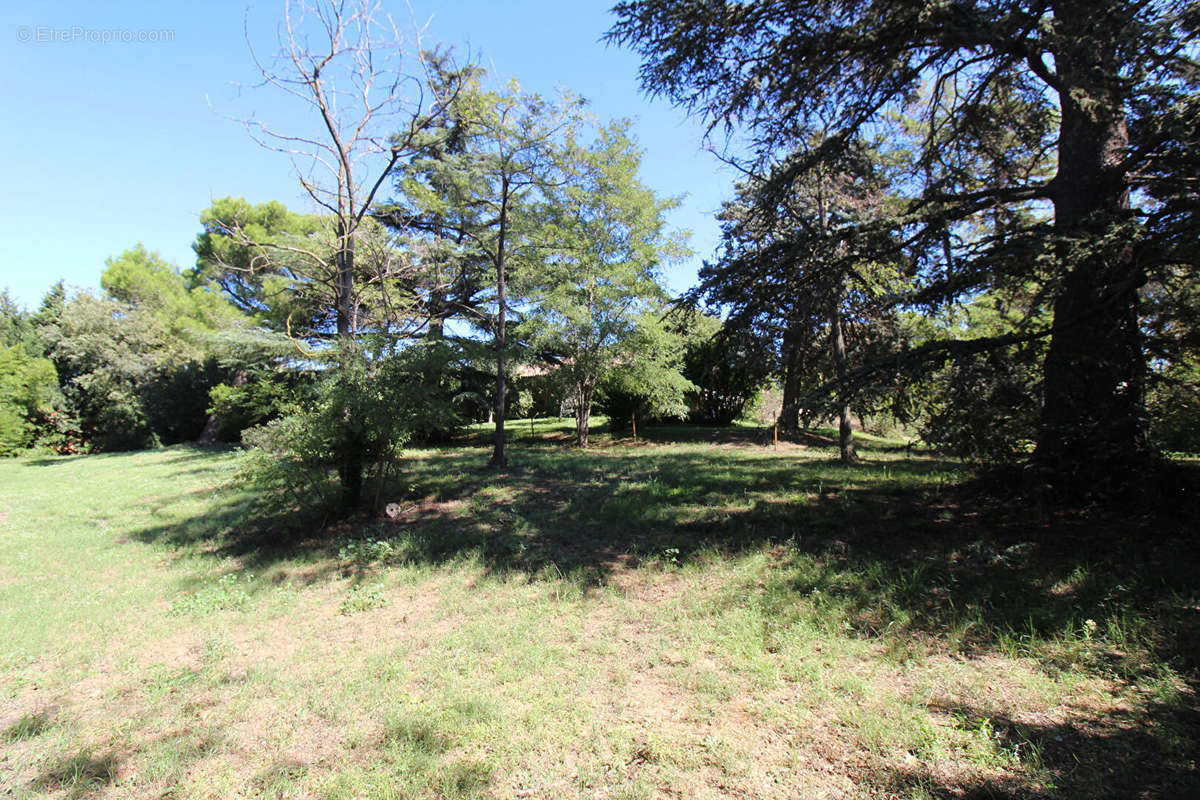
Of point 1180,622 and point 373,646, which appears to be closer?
point 1180,622

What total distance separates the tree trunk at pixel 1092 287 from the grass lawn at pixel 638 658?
788 mm

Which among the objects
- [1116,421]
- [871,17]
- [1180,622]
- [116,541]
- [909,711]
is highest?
[871,17]

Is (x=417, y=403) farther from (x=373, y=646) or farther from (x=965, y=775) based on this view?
(x=965, y=775)

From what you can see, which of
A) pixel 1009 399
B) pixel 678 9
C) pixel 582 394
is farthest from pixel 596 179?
pixel 1009 399

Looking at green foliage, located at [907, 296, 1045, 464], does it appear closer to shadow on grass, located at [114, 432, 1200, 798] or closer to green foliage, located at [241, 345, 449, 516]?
shadow on grass, located at [114, 432, 1200, 798]

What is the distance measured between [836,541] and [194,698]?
5.94 metres

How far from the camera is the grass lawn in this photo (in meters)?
2.53

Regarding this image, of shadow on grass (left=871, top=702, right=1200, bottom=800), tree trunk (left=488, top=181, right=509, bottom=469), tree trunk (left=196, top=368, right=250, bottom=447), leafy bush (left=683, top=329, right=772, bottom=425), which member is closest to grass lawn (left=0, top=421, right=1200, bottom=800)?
shadow on grass (left=871, top=702, right=1200, bottom=800)

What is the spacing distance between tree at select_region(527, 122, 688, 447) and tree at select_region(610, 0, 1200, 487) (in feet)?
32.6

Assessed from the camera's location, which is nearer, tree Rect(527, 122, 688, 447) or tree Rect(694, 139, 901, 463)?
tree Rect(694, 139, 901, 463)

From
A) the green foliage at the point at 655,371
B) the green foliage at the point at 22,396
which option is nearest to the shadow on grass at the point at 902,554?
the green foliage at the point at 655,371

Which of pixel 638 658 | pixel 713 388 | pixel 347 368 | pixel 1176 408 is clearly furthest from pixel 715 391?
pixel 638 658

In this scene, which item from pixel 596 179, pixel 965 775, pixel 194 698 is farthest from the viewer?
pixel 596 179

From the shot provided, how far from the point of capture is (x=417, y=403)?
24.7 feet
